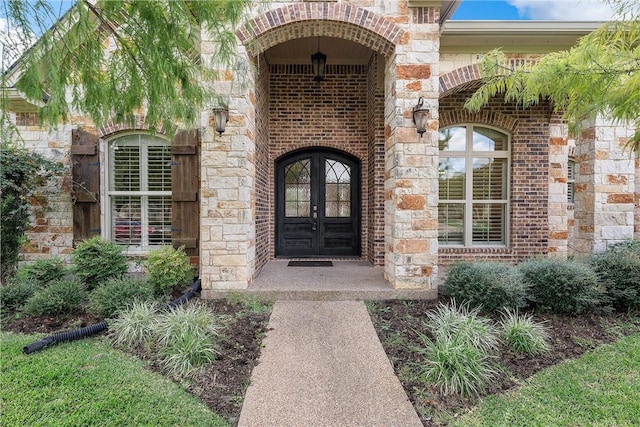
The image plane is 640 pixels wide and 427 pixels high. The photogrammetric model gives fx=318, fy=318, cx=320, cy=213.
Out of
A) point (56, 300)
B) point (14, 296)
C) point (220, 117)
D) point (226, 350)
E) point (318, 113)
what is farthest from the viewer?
point (318, 113)

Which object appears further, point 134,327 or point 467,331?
point 134,327

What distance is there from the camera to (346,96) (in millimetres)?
6254

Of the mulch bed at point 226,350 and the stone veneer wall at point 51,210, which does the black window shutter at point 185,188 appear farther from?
the stone veneer wall at point 51,210

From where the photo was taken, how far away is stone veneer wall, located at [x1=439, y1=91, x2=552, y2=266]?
19.9ft

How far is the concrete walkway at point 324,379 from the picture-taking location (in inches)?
84.0

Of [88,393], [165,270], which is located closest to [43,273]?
[165,270]

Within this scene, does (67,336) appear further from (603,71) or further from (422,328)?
(603,71)

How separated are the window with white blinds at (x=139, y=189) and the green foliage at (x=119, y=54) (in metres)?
3.17

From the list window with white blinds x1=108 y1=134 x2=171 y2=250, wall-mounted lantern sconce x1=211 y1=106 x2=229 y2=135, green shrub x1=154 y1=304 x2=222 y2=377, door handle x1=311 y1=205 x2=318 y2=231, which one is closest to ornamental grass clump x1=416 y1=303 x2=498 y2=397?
green shrub x1=154 y1=304 x2=222 y2=377

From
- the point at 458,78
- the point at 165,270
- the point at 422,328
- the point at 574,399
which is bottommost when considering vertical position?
the point at 574,399

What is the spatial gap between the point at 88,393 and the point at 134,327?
886mm

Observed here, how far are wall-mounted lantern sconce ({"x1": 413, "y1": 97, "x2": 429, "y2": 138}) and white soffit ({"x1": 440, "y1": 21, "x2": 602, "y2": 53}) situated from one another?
150cm

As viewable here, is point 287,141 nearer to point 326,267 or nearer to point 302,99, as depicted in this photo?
point 302,99

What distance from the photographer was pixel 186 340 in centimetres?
280
